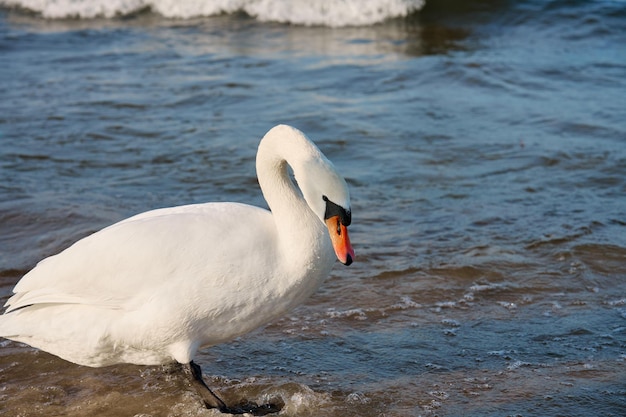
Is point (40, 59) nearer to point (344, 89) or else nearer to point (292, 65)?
point (292, 65)

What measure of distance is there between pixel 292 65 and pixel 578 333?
8124mm

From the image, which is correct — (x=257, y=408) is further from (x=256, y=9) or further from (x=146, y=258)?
(x=256, y=9)

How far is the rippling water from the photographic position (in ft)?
16.8

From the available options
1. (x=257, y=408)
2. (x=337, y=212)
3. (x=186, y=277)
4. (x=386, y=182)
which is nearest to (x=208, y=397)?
(x=257, y=408)

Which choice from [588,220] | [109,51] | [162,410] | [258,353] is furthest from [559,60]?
[162,410]

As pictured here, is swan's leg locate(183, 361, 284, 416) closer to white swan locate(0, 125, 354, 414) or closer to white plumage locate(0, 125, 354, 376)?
white swan locate(0, 125, 354, 414)

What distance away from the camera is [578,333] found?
18.1ft

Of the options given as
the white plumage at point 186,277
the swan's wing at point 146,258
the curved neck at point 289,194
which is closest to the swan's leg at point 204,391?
the white plumage at point 186,277

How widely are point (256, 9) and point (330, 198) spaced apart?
1332 cm

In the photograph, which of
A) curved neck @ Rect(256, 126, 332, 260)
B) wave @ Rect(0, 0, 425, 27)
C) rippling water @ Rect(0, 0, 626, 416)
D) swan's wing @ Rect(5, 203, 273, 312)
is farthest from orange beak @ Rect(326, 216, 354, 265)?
wave @ Rect(0, 0, 425, 27)

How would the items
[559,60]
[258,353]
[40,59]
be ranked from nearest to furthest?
1. [258,353]
2. [559,60]
3. [40,59]

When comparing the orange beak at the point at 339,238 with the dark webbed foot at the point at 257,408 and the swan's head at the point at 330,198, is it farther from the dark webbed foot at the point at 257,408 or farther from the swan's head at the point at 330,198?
the dark webbed foot at the point at 257,408

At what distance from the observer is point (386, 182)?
8398mm

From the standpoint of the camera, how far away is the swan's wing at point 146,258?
441 centimetres
